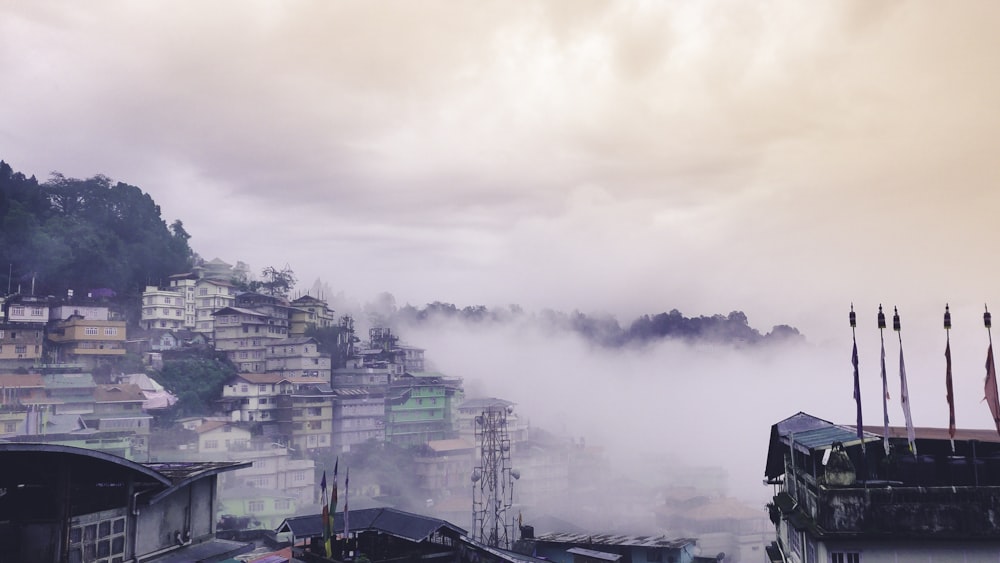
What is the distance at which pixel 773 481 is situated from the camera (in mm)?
27109

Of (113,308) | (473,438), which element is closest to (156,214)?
(113,308)

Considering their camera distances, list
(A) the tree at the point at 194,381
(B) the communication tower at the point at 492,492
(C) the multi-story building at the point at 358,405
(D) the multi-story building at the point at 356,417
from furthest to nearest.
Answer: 1. (C) the multi-story building at the point at 358,405
2. (D) the multi-story building at the point at 356,417
3. (A) the tree at the point at 194,381
4. (B) the communication tower at the point at 492,492

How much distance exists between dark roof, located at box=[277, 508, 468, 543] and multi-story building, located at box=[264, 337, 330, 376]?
2778 inches

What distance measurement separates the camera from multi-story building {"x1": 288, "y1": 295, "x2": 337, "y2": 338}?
11062 centimetres

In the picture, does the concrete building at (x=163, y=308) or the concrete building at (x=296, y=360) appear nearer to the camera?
the concrete building at (x=296, y=360)

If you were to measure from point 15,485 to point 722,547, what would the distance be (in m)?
64.5

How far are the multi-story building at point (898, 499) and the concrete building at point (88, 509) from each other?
16.2m

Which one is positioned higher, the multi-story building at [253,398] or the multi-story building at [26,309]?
the multi-story building at [26,309]

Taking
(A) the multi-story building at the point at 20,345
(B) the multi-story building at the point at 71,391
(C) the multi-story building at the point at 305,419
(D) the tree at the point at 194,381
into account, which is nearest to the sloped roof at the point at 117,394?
(B) the multi-story building at the point at 71,391

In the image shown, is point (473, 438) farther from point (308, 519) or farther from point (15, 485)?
point (15, 485)

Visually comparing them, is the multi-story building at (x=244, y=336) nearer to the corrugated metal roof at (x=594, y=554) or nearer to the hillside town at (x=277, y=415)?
the hillside town at (x=277, y=415)

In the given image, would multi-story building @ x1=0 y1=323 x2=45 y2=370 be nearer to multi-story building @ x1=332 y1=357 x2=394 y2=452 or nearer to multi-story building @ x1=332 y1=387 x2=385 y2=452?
multi-story building @ x1=332 y1=387 x2=385 y2=452

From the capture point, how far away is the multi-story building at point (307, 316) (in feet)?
363

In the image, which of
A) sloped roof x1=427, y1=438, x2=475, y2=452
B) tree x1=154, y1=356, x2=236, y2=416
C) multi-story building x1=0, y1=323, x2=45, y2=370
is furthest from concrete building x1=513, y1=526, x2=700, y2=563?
multi-story building x1=0, y1=323, x2=45, y2=370
